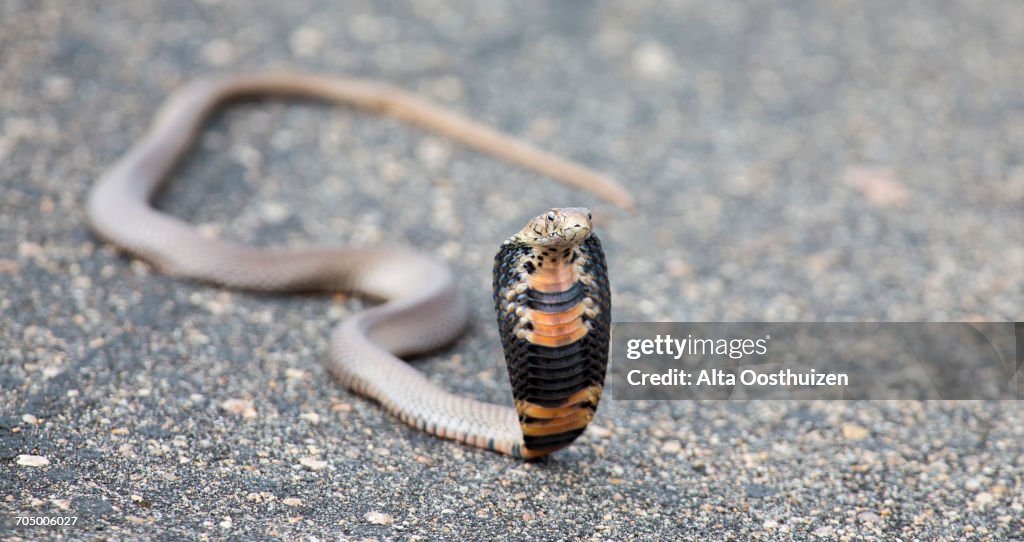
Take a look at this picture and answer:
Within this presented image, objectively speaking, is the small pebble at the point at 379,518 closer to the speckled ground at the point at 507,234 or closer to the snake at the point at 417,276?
the speckled ground at the point at 507,234

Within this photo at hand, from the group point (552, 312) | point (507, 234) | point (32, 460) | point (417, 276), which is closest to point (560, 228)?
point (552, 312)

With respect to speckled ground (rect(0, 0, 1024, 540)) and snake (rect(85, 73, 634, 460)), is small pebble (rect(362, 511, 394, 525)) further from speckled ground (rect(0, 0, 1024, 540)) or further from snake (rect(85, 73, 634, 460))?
snake (rect(85, 73, 634, 460))

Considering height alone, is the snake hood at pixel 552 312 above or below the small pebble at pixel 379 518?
above

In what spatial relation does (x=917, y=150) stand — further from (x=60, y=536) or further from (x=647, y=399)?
(x=60, y=536)

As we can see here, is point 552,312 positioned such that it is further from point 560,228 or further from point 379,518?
point 379,518

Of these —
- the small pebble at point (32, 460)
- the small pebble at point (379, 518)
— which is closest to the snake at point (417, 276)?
the small pebble at point (379, 518)

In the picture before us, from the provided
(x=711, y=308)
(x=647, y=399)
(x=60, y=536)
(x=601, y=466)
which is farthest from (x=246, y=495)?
(x=711, y=308)

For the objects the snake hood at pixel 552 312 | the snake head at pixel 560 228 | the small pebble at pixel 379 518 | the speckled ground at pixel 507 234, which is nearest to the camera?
the snake head at pixel 560 228
